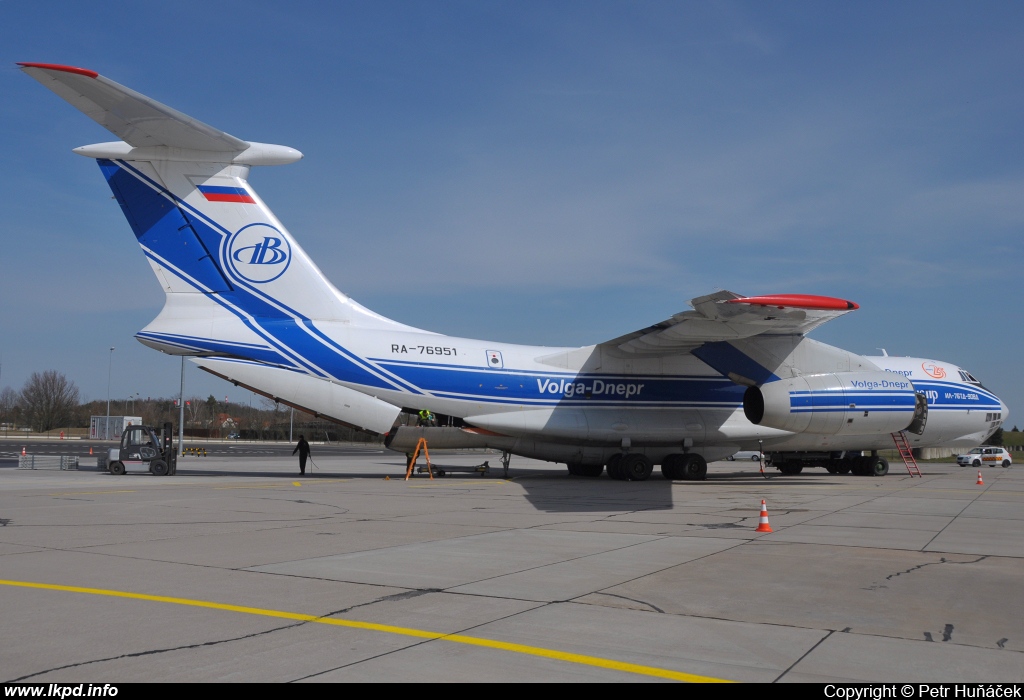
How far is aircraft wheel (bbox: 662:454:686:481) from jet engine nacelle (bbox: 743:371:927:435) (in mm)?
1948

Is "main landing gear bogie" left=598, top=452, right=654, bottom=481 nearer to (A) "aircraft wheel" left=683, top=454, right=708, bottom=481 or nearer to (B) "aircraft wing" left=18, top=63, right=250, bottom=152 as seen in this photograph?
(A) "aircraft wheel" left=683, top=454, right=708, bottom=481

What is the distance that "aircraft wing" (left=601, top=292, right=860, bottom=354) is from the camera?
12766 millimetres

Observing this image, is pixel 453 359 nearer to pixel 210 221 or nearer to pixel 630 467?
pixel 630 467

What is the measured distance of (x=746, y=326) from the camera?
52.1ft

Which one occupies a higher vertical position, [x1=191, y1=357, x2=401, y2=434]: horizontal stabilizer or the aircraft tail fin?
the aircraft tail fin

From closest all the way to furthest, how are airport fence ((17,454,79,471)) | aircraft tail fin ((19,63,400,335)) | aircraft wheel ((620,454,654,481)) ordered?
aircraft tail fin ((19,63,400,335)), aircraft wheel ((620,454,654,481)), airport fence ((17,454,79,471))

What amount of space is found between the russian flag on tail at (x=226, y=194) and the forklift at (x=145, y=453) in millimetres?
7683

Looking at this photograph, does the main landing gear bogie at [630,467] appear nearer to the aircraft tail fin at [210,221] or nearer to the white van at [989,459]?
the aircraft tail fin at [210,221]

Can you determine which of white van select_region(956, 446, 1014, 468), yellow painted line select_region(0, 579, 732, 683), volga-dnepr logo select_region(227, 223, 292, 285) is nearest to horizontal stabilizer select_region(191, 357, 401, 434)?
volga-dnepr logo select_region(227, 223, 292, 285)

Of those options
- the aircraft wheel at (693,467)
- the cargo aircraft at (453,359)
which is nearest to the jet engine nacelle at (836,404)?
the cargo aircraft at (453,359)

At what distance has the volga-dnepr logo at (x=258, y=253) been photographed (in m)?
15.9

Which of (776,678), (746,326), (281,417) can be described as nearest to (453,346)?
(746,326)

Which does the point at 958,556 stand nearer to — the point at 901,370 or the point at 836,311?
the point at 836,311
